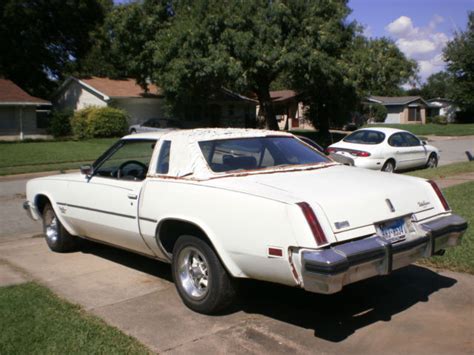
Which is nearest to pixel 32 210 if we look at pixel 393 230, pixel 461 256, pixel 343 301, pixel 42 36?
pixel 343 301

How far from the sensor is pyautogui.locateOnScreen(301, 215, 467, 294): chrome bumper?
153 inches

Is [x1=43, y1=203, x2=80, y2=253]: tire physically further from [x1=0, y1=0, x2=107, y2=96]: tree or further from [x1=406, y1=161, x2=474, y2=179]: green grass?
[x1=0, y1=0, x2=107, y2=96]: tree

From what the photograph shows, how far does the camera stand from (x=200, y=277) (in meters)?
4.95

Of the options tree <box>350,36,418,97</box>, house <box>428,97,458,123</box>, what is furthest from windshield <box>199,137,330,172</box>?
house <box>428,97,458,123</box>

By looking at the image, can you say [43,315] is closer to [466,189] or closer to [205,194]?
[205,194]

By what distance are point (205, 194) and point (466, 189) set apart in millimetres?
7675

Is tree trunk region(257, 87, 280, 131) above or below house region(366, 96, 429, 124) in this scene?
below

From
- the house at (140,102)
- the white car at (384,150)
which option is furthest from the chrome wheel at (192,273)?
the house at (140,102)

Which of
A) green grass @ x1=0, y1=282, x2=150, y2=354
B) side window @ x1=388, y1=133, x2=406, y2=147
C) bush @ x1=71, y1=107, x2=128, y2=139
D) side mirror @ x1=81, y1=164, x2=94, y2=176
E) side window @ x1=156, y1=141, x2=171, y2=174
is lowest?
green grass @ x1=0, y1=282, x2=150, y2=354

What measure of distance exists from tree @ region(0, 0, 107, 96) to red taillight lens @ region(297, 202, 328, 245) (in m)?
43.4

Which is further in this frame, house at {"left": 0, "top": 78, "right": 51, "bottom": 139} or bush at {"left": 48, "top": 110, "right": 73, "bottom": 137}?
bush at {"left": 48, "top": 110, "right": 73, "bottom": 137}

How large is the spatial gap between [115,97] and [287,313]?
33715 mm

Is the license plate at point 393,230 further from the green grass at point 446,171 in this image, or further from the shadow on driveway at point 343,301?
the green grass at point 446,171

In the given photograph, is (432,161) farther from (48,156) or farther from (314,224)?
(48,156)
